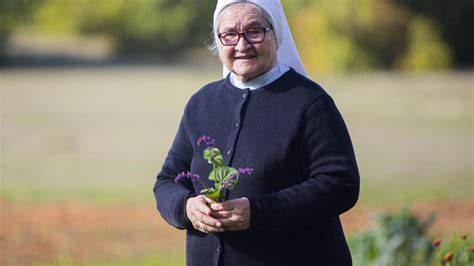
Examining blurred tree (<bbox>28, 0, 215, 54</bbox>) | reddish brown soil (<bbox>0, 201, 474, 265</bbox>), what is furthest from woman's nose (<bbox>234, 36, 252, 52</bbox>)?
blurred tree (<bbox>28, 0, 215, 54</bbox>)

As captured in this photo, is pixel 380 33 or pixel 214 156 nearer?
pixel 214 156

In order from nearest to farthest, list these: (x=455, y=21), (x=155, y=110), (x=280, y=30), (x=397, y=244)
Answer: (x=280, y=30) → (x=397, y=244) → (x=155, y=110) → (x=455, y=21)

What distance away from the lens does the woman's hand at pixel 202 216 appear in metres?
2.81

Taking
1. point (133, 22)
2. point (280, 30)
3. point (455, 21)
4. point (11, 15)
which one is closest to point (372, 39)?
point (455, 21)

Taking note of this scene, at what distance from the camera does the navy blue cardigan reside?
288 centimetres

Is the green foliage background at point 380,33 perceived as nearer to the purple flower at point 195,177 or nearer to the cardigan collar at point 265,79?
the cardigan collar at point 265,79

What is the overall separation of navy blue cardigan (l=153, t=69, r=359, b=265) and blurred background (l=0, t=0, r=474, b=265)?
1503mm

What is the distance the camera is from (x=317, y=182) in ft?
9.45

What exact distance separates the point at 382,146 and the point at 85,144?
4.75m

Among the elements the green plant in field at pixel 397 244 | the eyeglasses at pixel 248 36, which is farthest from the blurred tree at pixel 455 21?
the eyeglasses at pixel 248 36

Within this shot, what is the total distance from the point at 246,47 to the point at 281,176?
0.40 metres

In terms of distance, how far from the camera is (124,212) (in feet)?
33.1

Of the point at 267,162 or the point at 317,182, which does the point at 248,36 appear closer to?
the point at 267,162

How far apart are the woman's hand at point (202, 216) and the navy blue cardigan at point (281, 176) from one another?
0.07 m
